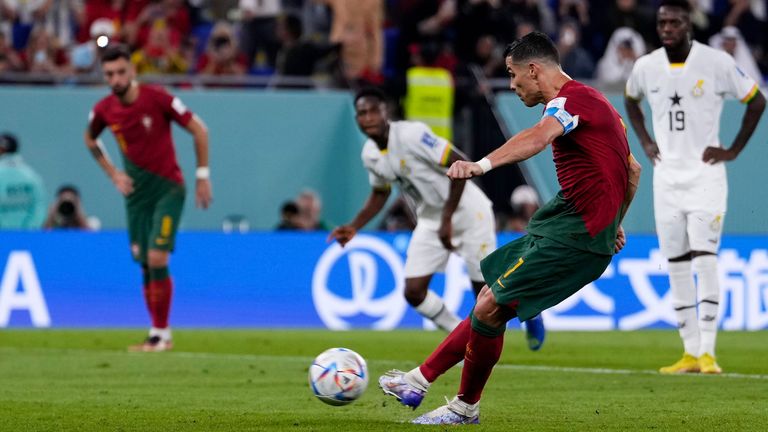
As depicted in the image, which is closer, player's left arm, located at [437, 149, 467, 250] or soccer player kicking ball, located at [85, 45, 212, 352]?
player's left arm, located at [437, 149, 467, 250]

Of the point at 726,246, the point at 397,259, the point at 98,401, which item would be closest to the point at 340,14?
the point at 397,259

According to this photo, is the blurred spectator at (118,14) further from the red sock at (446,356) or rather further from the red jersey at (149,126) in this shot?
the red sock at (446,356)

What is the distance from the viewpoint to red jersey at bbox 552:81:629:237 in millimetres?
7434

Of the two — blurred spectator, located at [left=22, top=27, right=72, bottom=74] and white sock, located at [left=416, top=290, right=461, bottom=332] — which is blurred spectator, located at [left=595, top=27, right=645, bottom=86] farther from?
white sock, located at [left=416, top=290, right=461, bottom=332]

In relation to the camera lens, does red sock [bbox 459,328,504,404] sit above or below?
above

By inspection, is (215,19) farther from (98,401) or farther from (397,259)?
(98,401)

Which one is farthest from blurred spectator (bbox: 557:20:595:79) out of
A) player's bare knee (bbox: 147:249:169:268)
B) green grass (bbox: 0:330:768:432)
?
player's bare knee (bbox: 147:249:169:268)

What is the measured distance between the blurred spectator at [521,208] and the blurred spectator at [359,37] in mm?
2554

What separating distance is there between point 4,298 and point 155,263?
3.63 m

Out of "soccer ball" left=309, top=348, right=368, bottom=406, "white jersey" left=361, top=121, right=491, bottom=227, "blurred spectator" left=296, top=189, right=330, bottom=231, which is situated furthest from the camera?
"blurred spectator" left=296, top=189, right=330, bottom=231

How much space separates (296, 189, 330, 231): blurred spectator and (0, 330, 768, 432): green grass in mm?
3746

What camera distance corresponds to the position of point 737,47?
21.2 meters

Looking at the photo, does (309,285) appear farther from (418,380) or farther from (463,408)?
(463,408)

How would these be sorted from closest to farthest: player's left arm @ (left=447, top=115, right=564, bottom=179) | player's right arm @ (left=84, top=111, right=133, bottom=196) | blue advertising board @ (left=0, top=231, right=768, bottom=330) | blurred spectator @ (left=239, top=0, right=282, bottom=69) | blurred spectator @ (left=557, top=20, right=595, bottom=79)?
player's left arm @ (left=447, top=115, right=564, bottom=179) → player's right arm @ (left=84, top=111, right=133, bottom=196) → blue advertising board @ (left=0, top=231, right=768, bottom=330) → blurred spectator @ (left=557, top=20, right=595, bottom=79) → blurred spectator @ (left=239, top=0, right=282, bottom=69)
